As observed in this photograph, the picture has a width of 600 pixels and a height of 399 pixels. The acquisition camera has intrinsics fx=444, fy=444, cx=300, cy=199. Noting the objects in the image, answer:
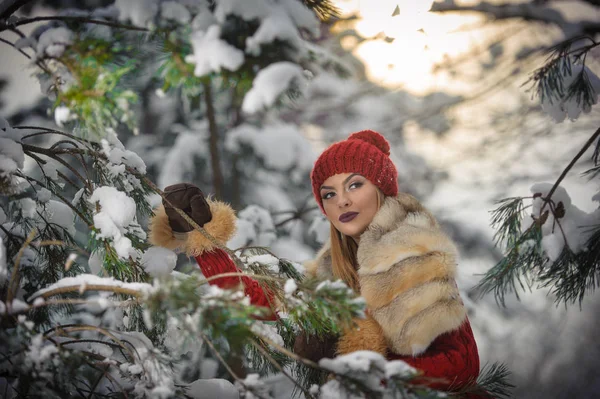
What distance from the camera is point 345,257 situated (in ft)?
7.82

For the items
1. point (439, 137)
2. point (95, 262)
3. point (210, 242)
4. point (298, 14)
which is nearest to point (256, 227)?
point (210, 242)

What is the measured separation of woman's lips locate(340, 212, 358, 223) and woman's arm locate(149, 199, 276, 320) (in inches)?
21.3

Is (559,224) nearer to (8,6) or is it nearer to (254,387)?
(254,387)

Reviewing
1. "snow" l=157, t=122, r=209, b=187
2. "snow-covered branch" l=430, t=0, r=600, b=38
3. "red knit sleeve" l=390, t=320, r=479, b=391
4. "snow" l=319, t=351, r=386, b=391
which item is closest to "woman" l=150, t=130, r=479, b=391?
"red knit sleeve" l=390, t=320, r=479, b=391

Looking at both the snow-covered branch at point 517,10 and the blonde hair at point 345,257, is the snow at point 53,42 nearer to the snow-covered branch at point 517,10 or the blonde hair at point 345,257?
the blonde hair at point 345,257

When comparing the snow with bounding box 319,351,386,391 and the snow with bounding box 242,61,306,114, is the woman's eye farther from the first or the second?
the snow with bounding box 319,351,386,391

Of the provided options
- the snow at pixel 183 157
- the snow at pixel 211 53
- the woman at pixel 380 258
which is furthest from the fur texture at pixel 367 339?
the snow at pixel 183 157

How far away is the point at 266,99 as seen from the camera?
1.31 meters

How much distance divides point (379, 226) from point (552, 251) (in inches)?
30.2

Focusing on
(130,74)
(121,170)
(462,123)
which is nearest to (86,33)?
(130,74)

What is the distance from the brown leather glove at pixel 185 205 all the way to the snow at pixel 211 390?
68cm

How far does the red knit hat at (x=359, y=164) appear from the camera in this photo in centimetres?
228

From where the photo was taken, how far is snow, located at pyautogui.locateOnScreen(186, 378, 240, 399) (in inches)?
67.2

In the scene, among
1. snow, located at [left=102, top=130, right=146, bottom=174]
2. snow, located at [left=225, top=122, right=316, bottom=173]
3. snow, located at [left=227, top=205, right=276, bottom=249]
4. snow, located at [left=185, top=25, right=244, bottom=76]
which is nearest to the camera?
snow, located at [left=185, top=25, right=244, bottom=76]
